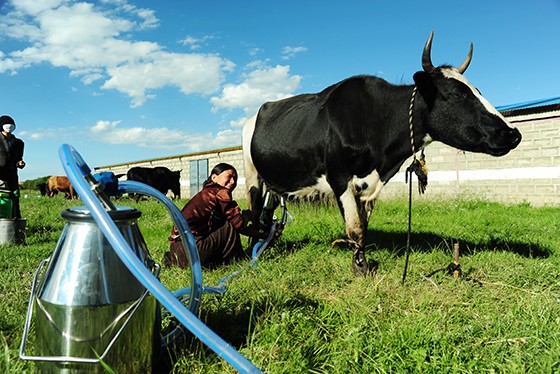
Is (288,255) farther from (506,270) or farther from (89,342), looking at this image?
(89,342)

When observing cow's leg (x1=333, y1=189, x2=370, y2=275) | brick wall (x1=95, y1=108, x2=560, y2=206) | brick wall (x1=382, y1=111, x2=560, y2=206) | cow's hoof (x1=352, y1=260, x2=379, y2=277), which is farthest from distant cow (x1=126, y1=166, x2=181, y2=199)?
cow's hoof (x1=352, y1=260, x2=379, y2=277)

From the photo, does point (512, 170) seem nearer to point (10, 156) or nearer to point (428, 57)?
point (428, 57)

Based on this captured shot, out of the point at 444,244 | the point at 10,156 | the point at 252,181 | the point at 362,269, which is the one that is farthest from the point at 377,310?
the point at 10,156

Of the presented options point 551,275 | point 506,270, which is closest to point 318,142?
point 506,270

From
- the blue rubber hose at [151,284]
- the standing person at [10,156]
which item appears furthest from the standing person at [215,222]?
the standing person at [10,156]

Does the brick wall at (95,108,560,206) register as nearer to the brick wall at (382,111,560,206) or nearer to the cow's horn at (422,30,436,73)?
the brick wall at (382,111,560,206)

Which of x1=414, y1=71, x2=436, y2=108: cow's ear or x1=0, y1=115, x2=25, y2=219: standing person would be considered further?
x1=0, y1=115, x2=25, y2=219: standing person

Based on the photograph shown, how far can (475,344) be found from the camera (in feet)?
6.90

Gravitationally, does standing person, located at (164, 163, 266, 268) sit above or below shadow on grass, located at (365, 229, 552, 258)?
above

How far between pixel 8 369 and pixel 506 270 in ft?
11.3

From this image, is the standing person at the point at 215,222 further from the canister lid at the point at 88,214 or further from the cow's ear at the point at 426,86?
the canister lid at the point at 88,214

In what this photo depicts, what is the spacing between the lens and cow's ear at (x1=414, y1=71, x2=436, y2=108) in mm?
3371

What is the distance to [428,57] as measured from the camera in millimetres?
3406

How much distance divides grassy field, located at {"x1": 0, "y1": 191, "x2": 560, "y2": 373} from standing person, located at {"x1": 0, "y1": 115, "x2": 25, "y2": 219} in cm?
142
